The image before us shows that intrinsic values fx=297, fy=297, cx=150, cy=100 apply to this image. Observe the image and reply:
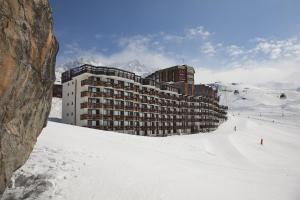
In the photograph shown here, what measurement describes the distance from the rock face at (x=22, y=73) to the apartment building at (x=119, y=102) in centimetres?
4631

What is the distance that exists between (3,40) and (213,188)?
16.6m

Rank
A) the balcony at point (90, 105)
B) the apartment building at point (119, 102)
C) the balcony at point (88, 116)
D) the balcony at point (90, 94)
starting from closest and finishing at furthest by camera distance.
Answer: the balcony at point (88, 116), the balcony at point (90, 105), the balcony at point (90, 94), the apartment building at point (119, 102)

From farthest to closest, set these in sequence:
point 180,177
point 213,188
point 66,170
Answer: point 180,177 < point 213,188 < point 66,170

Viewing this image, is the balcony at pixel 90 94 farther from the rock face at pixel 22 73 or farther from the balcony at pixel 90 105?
the rock face at pixel 22 73

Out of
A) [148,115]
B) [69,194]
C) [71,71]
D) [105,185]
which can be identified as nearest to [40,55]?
[69,194]

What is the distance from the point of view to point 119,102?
2670 inches

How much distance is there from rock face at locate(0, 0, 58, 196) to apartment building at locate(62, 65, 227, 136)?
4631 centimetres

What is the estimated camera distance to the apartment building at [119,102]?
2461 inches

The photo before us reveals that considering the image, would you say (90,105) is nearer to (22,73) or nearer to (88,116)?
(88,116)

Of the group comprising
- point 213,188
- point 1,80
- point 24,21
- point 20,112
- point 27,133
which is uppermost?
point 24,21

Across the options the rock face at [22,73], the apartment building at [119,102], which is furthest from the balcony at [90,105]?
the rock face at [22,73]

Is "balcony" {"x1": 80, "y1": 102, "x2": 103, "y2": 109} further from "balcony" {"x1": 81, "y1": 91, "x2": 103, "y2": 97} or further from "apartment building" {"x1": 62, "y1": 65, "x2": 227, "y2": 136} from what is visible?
"balcony" {"x1": 81, "y1": 91, "x2": 103, "y2": 97}

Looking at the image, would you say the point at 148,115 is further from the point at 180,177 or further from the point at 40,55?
the point at 40,55

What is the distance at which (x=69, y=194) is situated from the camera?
16266 mm
